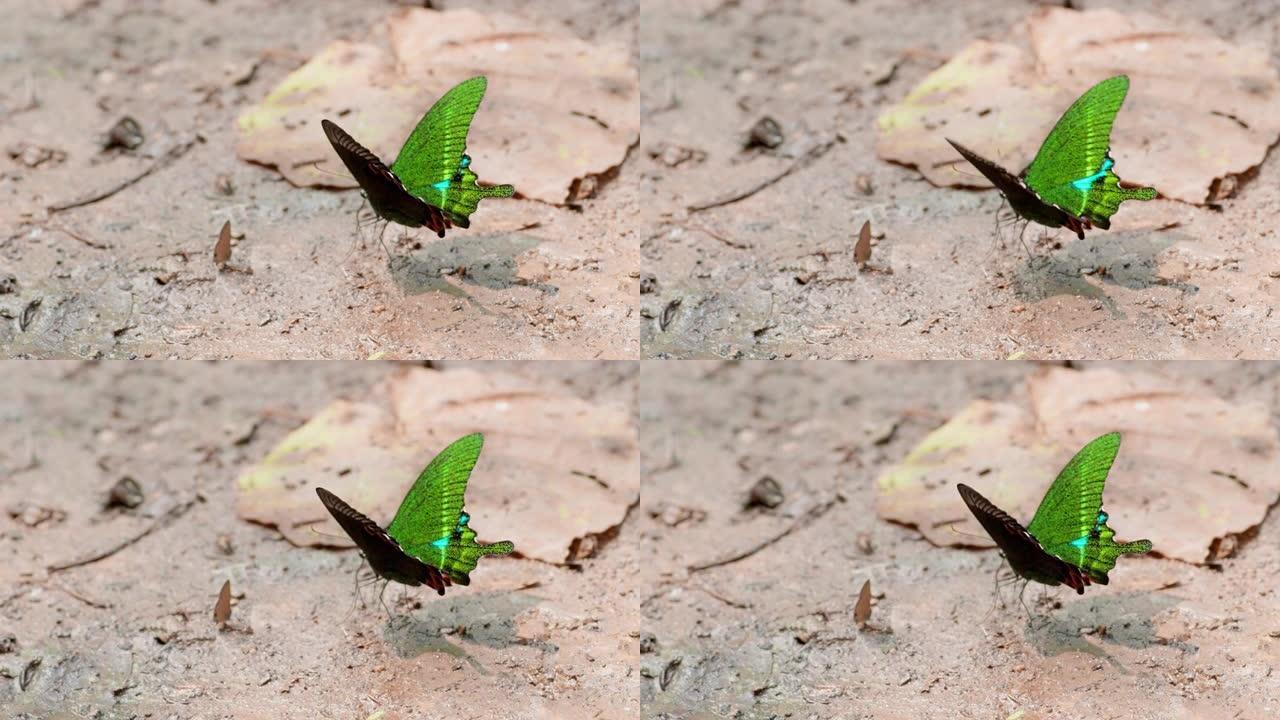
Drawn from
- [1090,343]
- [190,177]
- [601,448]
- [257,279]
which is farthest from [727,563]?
[190,177]

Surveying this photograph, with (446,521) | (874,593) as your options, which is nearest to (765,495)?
(874,593)

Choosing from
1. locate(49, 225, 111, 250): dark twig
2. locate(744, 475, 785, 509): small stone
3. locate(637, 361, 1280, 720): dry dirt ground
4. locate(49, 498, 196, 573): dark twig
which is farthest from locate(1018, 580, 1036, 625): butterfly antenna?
locate(49, 225, 111, 250): dark twig

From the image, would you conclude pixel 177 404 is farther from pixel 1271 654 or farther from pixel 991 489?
pixel 1271 654

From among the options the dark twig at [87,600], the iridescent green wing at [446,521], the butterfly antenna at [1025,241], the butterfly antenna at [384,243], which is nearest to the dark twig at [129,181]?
the butterfly antenna at [384,243]

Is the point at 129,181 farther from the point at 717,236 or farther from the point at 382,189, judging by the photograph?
the point at 717,236

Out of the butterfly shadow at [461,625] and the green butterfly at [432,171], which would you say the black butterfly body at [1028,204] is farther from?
the butterfly shadow at [461,625]

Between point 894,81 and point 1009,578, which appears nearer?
point 1009,578

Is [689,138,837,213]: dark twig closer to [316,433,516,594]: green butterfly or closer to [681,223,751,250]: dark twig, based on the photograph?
[681,223,751,250]: dark twig
